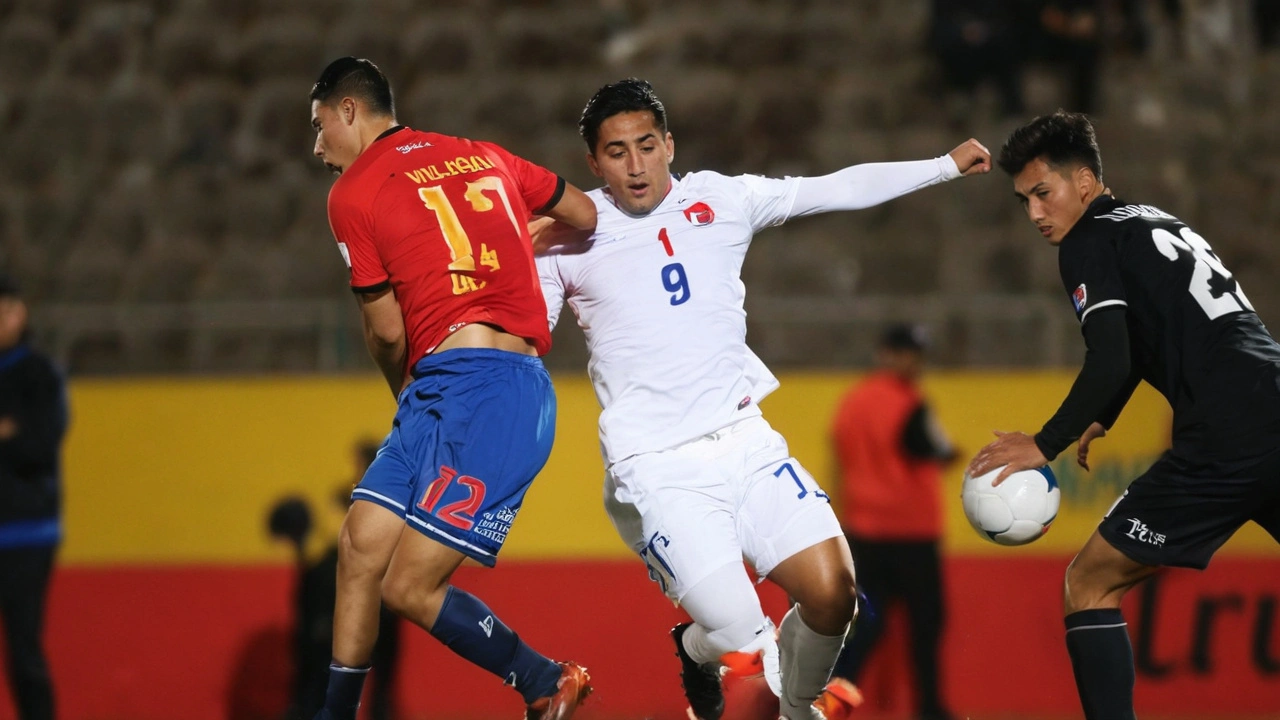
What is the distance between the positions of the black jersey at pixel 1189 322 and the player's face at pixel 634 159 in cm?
147

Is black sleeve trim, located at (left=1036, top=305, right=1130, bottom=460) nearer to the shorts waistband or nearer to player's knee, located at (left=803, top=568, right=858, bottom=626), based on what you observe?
player's knee, located at (left=803, top=568, right=858, bottom=626)

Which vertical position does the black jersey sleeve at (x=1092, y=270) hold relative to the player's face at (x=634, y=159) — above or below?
below

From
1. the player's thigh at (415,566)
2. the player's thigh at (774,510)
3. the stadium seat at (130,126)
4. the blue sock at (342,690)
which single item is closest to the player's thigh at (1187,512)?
the player's thigh at (774,510)

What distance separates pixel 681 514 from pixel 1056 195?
169cm

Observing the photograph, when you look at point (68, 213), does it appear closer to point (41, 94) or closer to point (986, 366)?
point (41, 94)

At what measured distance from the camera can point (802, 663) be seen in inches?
205

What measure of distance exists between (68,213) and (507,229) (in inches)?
327

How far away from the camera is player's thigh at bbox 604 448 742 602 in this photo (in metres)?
5.11

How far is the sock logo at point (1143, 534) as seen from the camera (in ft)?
15.4

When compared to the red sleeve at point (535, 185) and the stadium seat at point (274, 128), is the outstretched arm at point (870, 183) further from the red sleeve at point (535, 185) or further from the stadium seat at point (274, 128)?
the stadium seat at point (274, 128)

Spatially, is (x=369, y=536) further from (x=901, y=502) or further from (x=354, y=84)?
(x=901, y=502)

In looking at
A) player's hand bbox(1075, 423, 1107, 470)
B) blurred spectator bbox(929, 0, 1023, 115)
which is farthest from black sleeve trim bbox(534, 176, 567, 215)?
blurred spectator bbox(929, 0, 1023, 115)

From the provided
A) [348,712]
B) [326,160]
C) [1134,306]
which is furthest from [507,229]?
[1134,306]

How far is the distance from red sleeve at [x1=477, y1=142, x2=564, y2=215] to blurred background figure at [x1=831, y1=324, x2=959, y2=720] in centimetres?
375
